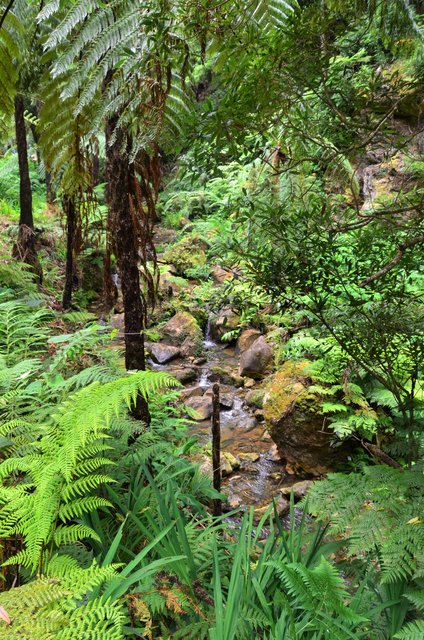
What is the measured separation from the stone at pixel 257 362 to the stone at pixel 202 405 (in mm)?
960

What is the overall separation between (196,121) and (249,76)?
247mm

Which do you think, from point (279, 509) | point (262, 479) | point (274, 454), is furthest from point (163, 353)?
point (279, 509)

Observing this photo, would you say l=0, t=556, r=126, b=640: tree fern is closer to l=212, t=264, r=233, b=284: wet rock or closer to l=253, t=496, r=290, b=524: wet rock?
l=253, t=496, r=290, b=524: wet rock

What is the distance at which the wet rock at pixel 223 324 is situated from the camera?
8016 mm

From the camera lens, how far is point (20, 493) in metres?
1.47

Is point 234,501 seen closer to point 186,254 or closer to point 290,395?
point 290,395

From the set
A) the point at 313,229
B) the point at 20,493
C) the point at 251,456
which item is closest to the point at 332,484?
the point at 313,229

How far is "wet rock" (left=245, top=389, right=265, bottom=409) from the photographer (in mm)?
5785

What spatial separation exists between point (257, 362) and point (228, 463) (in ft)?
7.17

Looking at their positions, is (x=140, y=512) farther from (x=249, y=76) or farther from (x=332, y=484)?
(x=249, y=76)

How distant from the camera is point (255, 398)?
19.1ft

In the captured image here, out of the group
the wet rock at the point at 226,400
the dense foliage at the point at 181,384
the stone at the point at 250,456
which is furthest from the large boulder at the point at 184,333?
the dense foliage at the point at 181,384

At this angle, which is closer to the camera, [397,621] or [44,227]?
[397,621]

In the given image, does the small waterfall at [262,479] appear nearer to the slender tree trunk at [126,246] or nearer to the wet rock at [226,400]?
the wet rock at [226,400]
